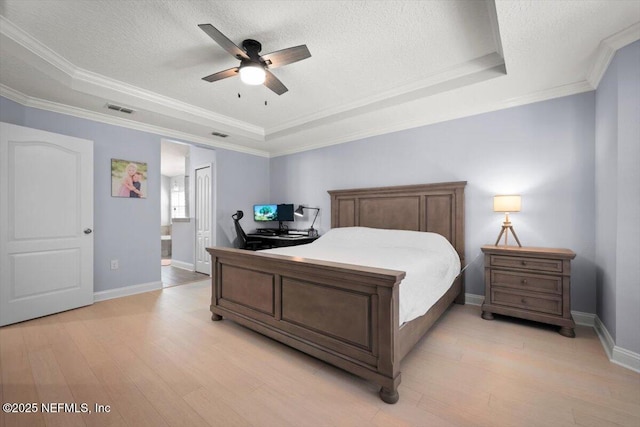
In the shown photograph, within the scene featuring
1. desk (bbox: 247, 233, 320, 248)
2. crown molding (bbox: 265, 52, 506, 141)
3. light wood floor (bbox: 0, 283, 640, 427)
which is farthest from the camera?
desk (bbox: 247, 233, 320, 248)

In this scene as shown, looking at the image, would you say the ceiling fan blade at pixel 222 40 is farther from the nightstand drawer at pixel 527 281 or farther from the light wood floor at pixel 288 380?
the nightstand drawer at pixel 527 281

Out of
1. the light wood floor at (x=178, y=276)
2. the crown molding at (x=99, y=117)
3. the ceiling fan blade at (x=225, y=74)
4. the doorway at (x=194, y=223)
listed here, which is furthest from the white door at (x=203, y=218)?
the ceiling fan blade at (x=225, y=74)

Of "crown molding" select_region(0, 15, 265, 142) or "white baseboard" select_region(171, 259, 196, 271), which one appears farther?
"white baseboard" select_region(171, 259, 196, 271)

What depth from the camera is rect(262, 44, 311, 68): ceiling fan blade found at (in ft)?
6.64

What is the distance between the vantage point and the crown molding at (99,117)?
294cm

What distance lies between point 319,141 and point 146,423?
4.31m

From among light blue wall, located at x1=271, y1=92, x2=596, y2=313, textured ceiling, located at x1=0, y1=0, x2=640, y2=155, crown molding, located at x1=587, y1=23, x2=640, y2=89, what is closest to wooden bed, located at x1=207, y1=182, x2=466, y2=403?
light blue wall, located at x1=271, y1=92, x2=596, y2=313

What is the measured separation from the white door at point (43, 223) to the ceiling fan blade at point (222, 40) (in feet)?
8.28

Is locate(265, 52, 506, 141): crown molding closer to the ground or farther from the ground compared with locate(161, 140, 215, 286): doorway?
farther from the ground

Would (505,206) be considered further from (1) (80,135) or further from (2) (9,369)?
(1) (80,135)

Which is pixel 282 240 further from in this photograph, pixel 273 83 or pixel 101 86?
pixel 101 86

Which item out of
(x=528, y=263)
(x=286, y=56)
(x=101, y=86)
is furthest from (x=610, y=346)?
(x=101, y=86)

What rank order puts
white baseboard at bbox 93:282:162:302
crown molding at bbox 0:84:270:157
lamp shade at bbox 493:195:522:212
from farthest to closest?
white baseboard at bbox 93:282:162:302
crown molding at bbox 0:84:270:157
lamp shade at bbox 493:195:522:212

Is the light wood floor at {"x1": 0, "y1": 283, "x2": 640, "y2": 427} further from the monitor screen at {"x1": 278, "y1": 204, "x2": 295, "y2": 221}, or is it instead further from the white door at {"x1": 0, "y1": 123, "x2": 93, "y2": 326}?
the monitor screen at {"x1": 278, "y1": 204, "x2": 295, "y2": 221}
